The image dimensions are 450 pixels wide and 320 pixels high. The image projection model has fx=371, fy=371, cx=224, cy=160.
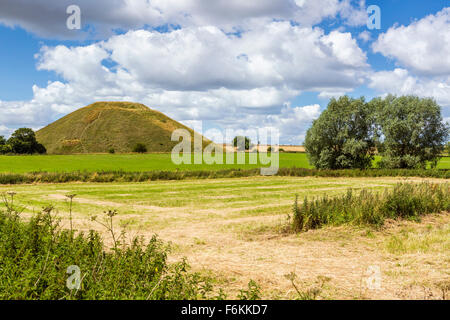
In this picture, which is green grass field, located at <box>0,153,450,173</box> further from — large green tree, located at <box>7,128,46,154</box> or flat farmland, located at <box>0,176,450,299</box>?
large green tree, located at <box>7,128,46,154</box>

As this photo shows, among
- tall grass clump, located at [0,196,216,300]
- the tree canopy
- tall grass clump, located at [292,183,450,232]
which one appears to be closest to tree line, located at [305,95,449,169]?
tall grass clump, located at [292,183,450,232]

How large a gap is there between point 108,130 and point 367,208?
441ft

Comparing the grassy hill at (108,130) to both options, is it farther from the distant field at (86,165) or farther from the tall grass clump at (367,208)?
the tall grass clump at (367,208)

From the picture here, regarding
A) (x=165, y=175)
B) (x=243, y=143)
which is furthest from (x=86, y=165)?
(x=243, y=143)

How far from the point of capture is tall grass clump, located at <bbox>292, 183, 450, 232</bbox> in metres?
12.3

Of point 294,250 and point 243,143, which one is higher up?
point 243,143

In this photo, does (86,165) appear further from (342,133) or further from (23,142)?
(23,142)

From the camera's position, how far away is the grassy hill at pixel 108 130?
413ft

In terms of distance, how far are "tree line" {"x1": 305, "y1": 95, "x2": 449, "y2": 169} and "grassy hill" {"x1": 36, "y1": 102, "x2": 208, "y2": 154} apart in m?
85.1

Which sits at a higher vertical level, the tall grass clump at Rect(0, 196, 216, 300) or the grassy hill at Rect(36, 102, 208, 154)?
the grassy hill at Rect(36, 102, 208, 154)

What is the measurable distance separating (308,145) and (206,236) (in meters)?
41.5

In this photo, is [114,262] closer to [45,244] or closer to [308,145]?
[45,244]

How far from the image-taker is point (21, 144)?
320ft
